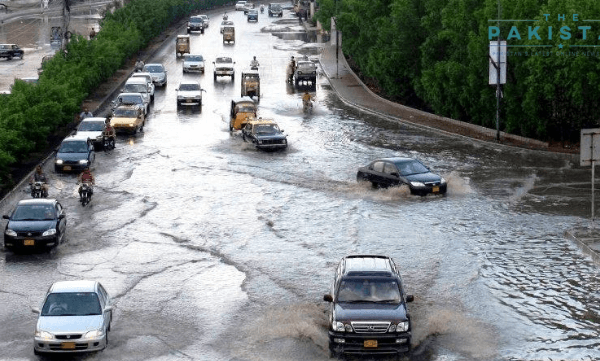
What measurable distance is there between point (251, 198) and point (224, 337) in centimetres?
1598

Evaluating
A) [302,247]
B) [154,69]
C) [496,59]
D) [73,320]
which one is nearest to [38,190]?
[302,247]

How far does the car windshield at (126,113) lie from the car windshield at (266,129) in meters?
8.29

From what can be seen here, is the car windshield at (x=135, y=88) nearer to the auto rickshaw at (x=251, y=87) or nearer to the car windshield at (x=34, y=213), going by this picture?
the auto rickshaw at (x=251, y=87)

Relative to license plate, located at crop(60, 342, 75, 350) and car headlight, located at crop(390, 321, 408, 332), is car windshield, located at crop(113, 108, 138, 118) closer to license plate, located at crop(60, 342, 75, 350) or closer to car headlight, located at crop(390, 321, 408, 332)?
license plate, located at crop(60, 342, 75, 350)

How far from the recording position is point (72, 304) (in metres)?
→ 24.3

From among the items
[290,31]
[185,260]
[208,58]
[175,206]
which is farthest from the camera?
[290,31]

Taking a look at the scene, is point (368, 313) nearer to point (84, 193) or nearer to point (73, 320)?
point (73, 320)

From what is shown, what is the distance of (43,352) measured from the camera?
76.7ft

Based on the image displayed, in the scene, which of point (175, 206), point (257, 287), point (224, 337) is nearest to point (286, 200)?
point (175, 206)

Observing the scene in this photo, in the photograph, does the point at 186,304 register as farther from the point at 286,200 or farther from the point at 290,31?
the point at 290,31

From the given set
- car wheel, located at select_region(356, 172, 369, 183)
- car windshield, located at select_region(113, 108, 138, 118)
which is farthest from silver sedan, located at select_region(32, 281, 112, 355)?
car windshield, located at select_region(113, 108, 138, 118)

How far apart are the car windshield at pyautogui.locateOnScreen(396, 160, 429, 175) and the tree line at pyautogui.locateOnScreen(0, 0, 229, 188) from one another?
14.2 m

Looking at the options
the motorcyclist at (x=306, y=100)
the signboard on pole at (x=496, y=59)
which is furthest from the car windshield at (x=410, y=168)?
the motorcyclist at (x=306, y=100)

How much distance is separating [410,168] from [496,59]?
10641 mm
